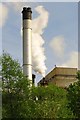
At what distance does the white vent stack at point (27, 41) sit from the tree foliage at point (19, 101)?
10099mm

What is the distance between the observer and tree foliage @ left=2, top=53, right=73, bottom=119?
1179 inches

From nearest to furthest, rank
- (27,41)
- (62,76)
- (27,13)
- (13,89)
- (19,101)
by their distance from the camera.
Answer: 1. (19,101)
2. (13,89)
3. (27,41)
4. (27,13)
5. (62,76)

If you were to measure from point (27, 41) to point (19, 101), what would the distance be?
15.2 m

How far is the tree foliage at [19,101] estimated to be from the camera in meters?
29.9

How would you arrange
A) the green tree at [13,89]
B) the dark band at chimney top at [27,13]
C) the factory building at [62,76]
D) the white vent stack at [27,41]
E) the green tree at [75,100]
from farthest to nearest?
the factory building at [62,76] → the dark band at chimney top at [27,13] → the white vent stack at [27,41] → the green tree at [75,100] → the green tree at [13,89]

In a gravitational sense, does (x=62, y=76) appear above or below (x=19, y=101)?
above

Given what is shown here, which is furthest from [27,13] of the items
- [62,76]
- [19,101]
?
[19,101]

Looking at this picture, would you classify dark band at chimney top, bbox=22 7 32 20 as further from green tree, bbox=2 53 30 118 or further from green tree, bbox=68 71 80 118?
green tree, bbox=68 71 80 118

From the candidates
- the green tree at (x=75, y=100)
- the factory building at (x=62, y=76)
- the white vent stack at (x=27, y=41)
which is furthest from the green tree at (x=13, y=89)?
the factory building at (x=62, y=76)

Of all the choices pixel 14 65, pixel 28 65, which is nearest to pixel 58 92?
pixel 28 65

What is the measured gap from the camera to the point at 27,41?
44469 millimetres

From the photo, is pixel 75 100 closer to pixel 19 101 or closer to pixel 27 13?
pixel 19 101

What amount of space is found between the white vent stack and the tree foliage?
1010cm

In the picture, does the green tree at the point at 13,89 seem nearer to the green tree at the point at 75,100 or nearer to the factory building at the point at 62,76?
the green tree at the point at 75,100
